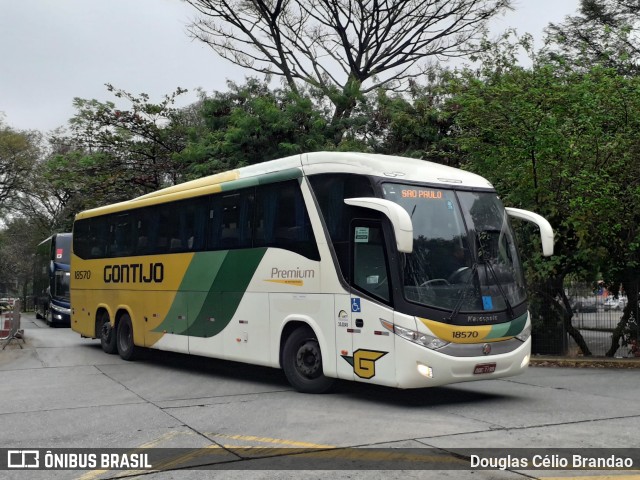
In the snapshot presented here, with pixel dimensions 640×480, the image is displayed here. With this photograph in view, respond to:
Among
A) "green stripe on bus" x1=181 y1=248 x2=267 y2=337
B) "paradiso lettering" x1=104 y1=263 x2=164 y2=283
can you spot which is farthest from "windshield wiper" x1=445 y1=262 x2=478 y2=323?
"paradiso lettering" x1=104 y1=263 x2=164 y2=283

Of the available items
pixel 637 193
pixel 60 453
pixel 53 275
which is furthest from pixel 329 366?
pixel 53 275

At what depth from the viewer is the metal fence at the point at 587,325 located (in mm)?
17578

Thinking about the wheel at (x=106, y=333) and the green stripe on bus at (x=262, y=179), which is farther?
the wheel at (x=106, y=333)

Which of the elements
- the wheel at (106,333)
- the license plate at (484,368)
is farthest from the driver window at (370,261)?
the wheel at (106,333)

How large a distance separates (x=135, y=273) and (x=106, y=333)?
2500 millimetres

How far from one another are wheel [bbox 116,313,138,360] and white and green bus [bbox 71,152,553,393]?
292 cm

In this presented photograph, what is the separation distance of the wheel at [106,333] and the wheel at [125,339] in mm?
375

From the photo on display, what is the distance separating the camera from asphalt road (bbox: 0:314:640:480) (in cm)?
768

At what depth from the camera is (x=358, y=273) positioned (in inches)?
409

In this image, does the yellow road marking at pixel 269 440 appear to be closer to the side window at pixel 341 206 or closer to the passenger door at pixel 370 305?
the passenger door at pixel 370 305

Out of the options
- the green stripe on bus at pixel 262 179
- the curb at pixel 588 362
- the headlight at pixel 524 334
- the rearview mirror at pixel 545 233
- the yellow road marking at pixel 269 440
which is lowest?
the curb at pixel 588 362

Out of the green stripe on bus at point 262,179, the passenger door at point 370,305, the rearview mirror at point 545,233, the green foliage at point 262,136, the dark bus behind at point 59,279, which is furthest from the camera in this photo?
the dark bus behind at point 59,279

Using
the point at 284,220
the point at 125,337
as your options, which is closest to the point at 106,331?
the point at 125,337

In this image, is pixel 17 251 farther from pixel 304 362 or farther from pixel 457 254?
pixel 457 254
